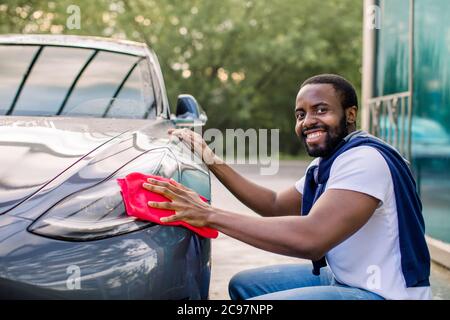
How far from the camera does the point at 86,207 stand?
6.52 ft

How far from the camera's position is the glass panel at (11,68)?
325cm

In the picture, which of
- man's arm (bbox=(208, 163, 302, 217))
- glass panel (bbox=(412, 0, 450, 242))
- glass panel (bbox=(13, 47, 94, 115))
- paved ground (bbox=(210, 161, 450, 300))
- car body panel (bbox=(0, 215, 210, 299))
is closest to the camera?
car body panel (bbox=(0, 215, 210, 299))

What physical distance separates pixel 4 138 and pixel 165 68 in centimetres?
1986

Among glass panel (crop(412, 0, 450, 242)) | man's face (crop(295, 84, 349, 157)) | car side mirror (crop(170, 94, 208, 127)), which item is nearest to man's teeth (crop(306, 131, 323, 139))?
man's face (crop(295, 84, 349, 157))

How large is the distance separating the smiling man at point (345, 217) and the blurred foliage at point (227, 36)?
61.2 ft

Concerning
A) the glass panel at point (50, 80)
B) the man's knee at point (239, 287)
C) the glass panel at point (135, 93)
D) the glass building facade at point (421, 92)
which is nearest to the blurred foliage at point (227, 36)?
the glass building facade at point (421, 92)

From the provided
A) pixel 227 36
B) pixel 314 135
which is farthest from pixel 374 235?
pixel 227 36

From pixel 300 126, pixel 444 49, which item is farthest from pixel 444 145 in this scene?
pixel 300 126

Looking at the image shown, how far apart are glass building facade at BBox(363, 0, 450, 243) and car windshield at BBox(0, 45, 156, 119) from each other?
Answer: 249cm

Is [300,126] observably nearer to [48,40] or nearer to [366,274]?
[366,274]

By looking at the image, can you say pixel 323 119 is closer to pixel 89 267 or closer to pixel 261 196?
pixel 261 196

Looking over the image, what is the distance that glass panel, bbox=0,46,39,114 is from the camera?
10.7 ft

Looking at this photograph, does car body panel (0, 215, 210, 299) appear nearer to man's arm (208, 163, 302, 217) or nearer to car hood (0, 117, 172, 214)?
car hood (0, 117, 172, 214)

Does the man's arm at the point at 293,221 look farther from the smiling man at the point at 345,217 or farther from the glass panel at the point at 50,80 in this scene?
the glass panel at the point at 50,80
